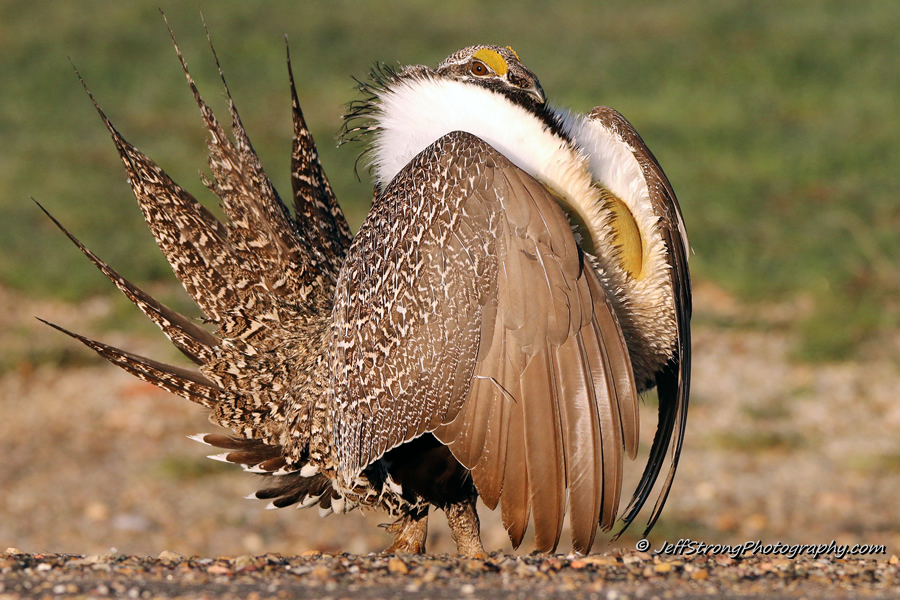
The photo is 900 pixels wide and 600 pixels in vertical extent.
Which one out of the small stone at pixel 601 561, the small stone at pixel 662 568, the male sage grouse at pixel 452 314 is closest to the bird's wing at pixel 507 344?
the male sage grouse at pixel 452 314

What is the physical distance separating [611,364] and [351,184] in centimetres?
877

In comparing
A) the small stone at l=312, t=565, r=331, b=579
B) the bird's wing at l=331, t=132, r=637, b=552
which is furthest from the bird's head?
the small stone at l=312, t=565, r=331, b=579

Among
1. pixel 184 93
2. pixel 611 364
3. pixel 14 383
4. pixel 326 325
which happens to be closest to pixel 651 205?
pixel 611 364

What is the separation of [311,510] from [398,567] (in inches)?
129

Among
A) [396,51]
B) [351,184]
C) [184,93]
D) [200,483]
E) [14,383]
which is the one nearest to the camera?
[200,483]

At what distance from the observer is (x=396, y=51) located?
54.2ft

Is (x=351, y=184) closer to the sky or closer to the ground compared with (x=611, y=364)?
closer to the sky

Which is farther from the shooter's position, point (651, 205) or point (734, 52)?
point (734, 52)

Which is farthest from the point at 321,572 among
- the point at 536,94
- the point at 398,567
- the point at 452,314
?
the point at 536,94

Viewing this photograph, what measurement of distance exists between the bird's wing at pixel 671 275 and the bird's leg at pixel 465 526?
647 mm

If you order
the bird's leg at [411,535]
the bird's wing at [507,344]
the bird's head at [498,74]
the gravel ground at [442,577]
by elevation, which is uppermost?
the bird's head at [498,74]

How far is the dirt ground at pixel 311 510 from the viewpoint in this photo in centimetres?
590

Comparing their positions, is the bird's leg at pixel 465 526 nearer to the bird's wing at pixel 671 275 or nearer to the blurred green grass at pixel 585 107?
the bird's wing at pixel 671 275

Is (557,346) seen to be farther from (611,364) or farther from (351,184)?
(351,184)
